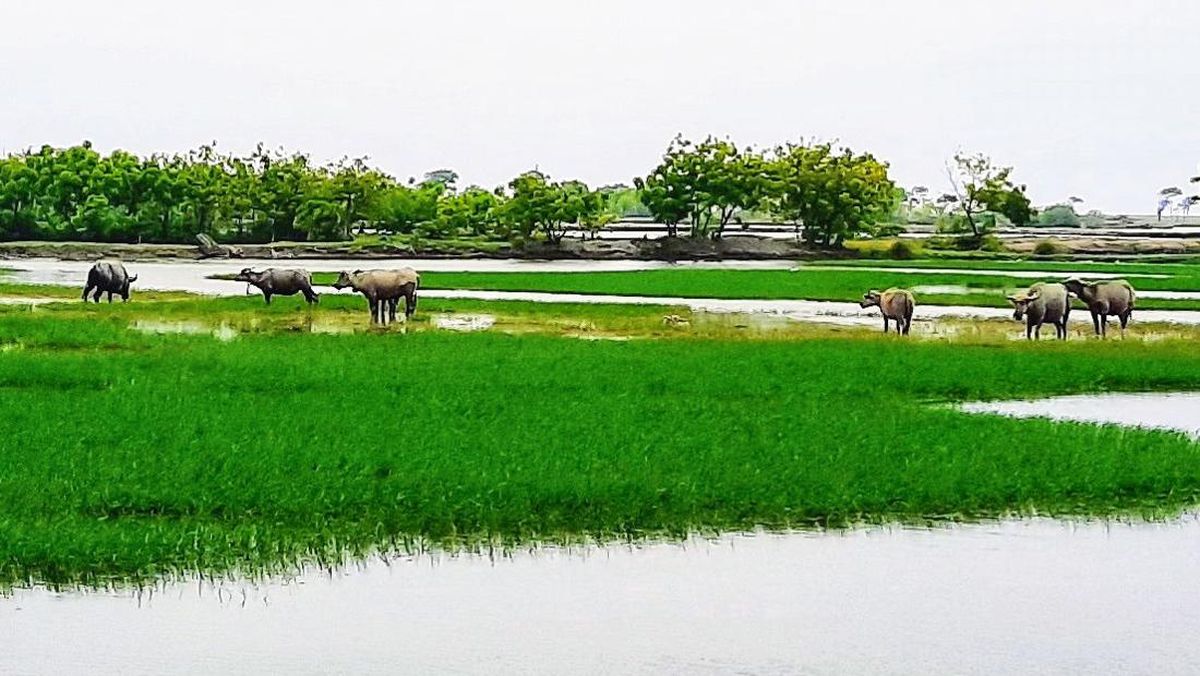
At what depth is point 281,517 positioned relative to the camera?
10.4 m

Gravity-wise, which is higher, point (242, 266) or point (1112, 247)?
point (1112, 247)

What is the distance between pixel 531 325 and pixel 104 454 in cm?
1564

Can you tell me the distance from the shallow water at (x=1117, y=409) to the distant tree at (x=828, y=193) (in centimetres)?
4920

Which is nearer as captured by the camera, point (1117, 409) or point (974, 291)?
point (1117, 409)

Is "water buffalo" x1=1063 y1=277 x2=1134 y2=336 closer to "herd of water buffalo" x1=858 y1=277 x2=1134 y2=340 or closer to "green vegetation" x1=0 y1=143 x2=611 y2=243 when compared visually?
"herd of water buffalo" x1=858 y1=277 x2=1134 y2=340

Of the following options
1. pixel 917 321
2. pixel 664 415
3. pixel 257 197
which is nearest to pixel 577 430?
pixel 664 415

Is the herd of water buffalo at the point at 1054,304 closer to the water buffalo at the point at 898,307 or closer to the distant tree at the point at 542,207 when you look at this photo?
the water buffalo at the point at 898,307

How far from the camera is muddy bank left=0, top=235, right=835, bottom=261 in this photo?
208ft

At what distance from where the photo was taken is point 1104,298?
2614 centimetres

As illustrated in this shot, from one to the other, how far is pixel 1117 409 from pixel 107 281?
69.2ft

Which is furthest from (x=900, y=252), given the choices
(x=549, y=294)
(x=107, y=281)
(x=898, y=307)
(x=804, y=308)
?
(x=898, y=307)

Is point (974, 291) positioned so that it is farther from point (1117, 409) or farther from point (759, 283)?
point (1117, 409)

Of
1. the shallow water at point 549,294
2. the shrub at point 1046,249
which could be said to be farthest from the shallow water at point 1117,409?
the shrub at point 1046,249

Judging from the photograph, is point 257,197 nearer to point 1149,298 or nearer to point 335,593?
point 1149,298
